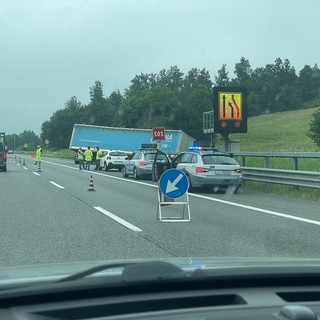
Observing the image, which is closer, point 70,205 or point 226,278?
point 226,278

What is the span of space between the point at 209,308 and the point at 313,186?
47.2 feet

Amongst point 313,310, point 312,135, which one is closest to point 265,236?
point 313,310

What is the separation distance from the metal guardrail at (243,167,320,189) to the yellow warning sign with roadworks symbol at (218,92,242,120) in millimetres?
6034

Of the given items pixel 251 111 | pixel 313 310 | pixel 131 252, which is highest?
pixel 251 111

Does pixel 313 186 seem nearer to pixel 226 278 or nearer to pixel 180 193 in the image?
pixel 180 193

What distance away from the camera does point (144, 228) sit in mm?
11078

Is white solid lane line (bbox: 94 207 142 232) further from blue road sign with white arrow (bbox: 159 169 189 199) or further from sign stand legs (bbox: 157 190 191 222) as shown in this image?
blue road sign with white arrow (bbox: 159 169 189 199)

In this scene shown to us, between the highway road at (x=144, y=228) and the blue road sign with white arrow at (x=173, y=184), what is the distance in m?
0.64

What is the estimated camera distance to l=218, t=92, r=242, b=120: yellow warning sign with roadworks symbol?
1055 inches

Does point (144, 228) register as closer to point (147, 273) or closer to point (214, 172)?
point (214, 172)

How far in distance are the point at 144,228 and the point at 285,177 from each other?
810 cm

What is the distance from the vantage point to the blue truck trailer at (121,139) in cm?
4956

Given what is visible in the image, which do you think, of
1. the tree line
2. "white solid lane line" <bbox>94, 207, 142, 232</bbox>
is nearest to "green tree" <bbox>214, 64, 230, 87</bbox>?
the tree line

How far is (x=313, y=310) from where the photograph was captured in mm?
2641
